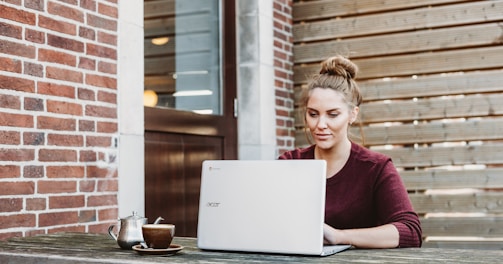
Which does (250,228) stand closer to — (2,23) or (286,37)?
(2,23)

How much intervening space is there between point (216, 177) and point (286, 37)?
2935mm

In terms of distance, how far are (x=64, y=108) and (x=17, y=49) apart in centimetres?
34

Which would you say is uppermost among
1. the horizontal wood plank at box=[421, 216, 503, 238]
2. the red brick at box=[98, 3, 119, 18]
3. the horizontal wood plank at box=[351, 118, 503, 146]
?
the red brick at box=[98, 3, 119, 18]

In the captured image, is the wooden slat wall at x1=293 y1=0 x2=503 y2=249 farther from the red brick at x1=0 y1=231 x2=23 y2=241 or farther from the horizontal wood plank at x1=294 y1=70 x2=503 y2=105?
the red brick at x1=0 y1=231 x2=23 y2=241

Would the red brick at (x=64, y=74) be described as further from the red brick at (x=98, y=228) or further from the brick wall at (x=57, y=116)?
the red brick at (x=98, y=228)

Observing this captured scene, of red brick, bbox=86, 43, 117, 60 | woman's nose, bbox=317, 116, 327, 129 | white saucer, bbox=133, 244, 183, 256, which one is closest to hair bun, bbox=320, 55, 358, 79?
woman's nose, bbox=317, 116, 327, 129

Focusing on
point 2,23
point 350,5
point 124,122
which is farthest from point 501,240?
point 2,23

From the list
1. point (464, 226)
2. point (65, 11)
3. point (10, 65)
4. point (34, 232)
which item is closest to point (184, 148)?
point (65, 11)

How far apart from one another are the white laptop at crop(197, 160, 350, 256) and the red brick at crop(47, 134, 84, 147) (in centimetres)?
106

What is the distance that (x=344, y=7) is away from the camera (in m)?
4.90

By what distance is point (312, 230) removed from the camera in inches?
80.8

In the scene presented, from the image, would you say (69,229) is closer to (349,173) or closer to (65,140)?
(65,140)

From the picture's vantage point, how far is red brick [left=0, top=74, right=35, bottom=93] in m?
2.86

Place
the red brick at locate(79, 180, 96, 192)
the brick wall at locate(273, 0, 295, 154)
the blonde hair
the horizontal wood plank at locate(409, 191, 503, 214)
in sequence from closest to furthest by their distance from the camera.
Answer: the blonde hair, the red brick at locate(79, 180, 96, 192), the horizontal wood plank at locate(409, 191, 503, 214), the brick wall at locate(273, 0, 295, 154)
